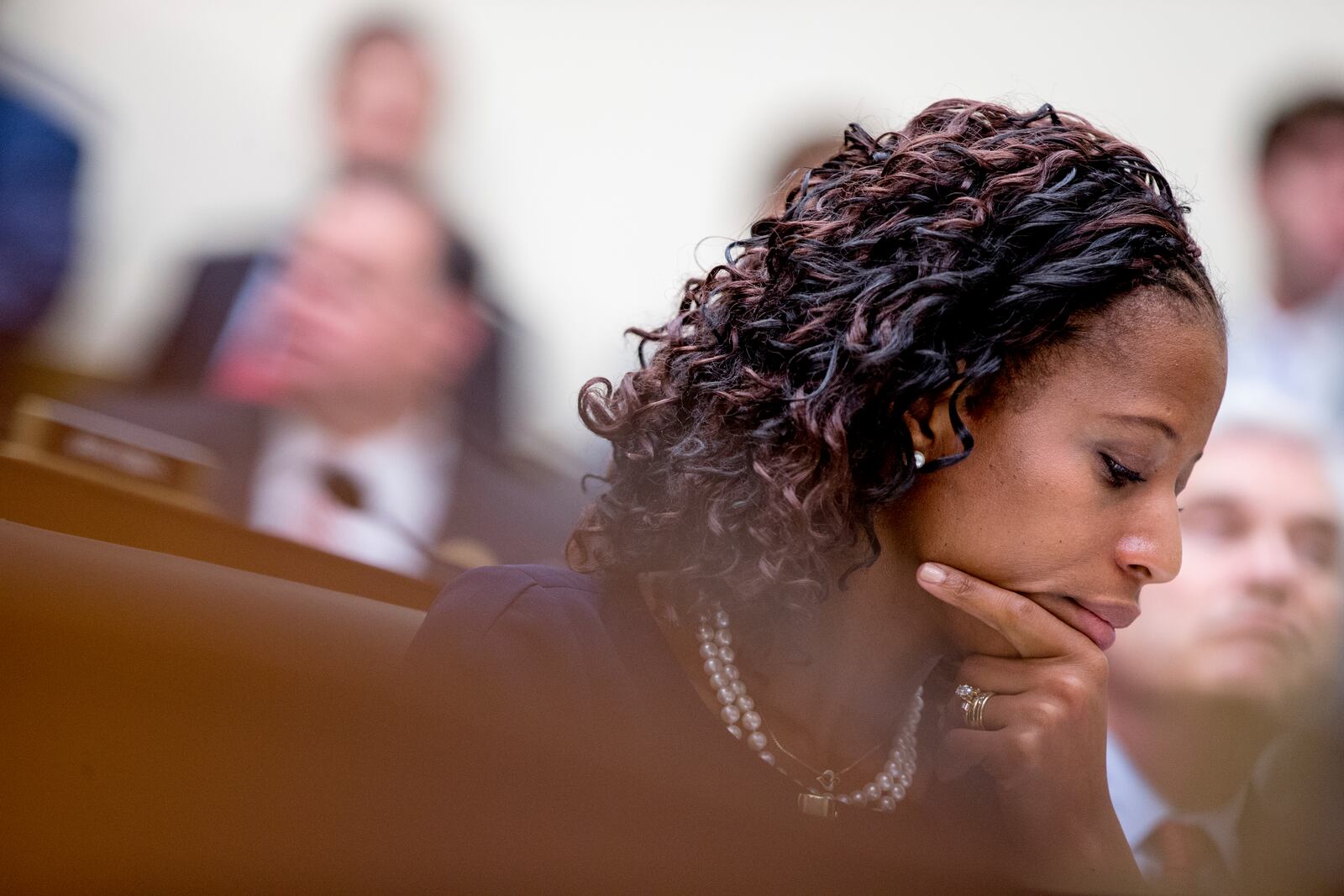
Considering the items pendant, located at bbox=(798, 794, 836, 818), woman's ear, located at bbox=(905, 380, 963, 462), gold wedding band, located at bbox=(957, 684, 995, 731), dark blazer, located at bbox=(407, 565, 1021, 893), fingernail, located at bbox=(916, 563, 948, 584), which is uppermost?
woman's ear, located at bbox=(905, 380, 963, 462)

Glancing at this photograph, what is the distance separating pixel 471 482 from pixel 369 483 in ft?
0.23

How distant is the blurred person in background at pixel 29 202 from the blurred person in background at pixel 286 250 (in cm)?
9

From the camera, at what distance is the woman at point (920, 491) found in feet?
1.99

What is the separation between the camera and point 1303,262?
1205 mm

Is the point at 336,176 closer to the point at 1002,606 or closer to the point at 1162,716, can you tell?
the point at 1002,606

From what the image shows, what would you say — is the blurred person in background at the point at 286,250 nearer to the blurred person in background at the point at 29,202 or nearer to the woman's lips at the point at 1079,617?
the blurred person in background at the point at 29,202

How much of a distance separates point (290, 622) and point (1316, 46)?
3.69ft

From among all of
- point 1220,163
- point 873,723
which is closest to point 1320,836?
point 873,723

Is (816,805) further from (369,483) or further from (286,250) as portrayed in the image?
(286,250)

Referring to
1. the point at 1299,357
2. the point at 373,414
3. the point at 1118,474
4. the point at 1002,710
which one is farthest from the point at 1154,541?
the point at 1299,357

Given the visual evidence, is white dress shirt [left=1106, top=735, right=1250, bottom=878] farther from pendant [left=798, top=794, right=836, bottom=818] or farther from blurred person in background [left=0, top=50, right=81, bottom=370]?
blurred person in background [left=0, top=50, right=81, bottom=370]

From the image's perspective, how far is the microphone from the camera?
585 mm

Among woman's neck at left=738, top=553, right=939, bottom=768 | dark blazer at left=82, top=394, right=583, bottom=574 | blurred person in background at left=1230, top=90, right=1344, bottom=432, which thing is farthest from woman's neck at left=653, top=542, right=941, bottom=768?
blurred person in background at left=1230, top=90, right=1344, bottom=432

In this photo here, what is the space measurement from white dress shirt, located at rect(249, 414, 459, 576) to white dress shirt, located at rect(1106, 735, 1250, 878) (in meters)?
0.50
